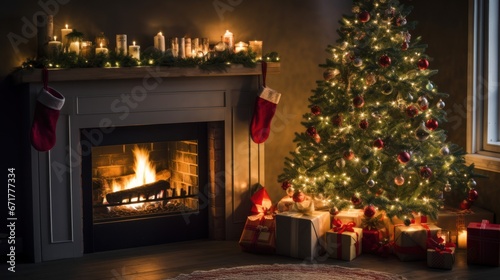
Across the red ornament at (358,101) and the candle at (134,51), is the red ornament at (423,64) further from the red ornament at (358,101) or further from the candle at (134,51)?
the candle at (134,51)

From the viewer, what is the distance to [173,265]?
5.47m

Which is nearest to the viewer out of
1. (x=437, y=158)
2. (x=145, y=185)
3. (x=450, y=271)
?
(x=450, y=271)

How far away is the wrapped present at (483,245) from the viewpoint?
17.7 ft

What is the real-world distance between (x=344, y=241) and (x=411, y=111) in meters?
1.02

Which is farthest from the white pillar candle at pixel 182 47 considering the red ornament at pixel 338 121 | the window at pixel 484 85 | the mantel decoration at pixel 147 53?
the window at pixel 484 85

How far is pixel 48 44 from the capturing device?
213 inches

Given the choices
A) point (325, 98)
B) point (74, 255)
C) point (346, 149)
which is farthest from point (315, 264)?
point (74, 255)

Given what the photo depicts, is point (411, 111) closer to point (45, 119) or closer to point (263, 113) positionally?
point (263, 113)

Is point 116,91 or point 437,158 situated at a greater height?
point 116,91

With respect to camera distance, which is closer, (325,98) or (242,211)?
(325,98)

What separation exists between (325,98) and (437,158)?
0.91 m

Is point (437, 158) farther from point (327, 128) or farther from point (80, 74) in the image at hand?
point (80, 74)

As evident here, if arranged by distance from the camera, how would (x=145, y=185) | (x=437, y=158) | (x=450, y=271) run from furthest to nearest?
(x=145, y=185)
(x=437, y=158)
(x=450, y=271)

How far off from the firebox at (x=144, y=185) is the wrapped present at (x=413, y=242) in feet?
5.19
